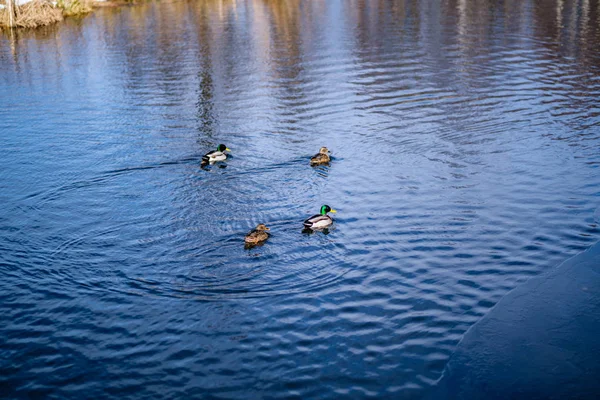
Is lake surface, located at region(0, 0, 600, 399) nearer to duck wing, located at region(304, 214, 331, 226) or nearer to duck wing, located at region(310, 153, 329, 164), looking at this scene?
duck wing, located at region(310, 153, 329, 164)

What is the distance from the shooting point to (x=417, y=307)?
1482 cm

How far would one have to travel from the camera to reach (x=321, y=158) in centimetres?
2361

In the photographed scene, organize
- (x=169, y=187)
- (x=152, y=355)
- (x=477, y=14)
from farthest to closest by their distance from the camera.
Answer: (x=477, y=14), (x=169, y=187), (x=152, y=355)

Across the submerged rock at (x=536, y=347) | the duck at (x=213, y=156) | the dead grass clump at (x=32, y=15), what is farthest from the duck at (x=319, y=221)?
the dead grass clump at (x=32, y=15)

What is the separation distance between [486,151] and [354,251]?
30.9ft

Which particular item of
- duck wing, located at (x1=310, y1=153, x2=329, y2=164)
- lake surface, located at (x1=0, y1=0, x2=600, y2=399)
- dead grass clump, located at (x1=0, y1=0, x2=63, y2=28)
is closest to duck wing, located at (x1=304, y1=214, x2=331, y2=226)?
lake surface, located at (x1=0, y1=0, x2=600, y2=399)

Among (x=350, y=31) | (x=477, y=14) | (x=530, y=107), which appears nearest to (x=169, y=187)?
(x=530, y=107)

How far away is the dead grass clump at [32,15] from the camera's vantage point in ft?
181

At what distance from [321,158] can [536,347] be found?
11.9 m

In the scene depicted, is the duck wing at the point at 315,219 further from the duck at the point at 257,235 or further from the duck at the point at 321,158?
the duck at the point at 321,158

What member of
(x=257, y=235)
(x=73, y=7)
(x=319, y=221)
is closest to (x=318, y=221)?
(x=319, y=221)

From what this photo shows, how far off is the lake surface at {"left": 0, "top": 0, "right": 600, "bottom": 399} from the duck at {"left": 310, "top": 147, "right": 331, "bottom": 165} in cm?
31

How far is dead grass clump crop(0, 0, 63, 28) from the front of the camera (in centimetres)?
5525

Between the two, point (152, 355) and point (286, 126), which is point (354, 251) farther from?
point (286, 126)
